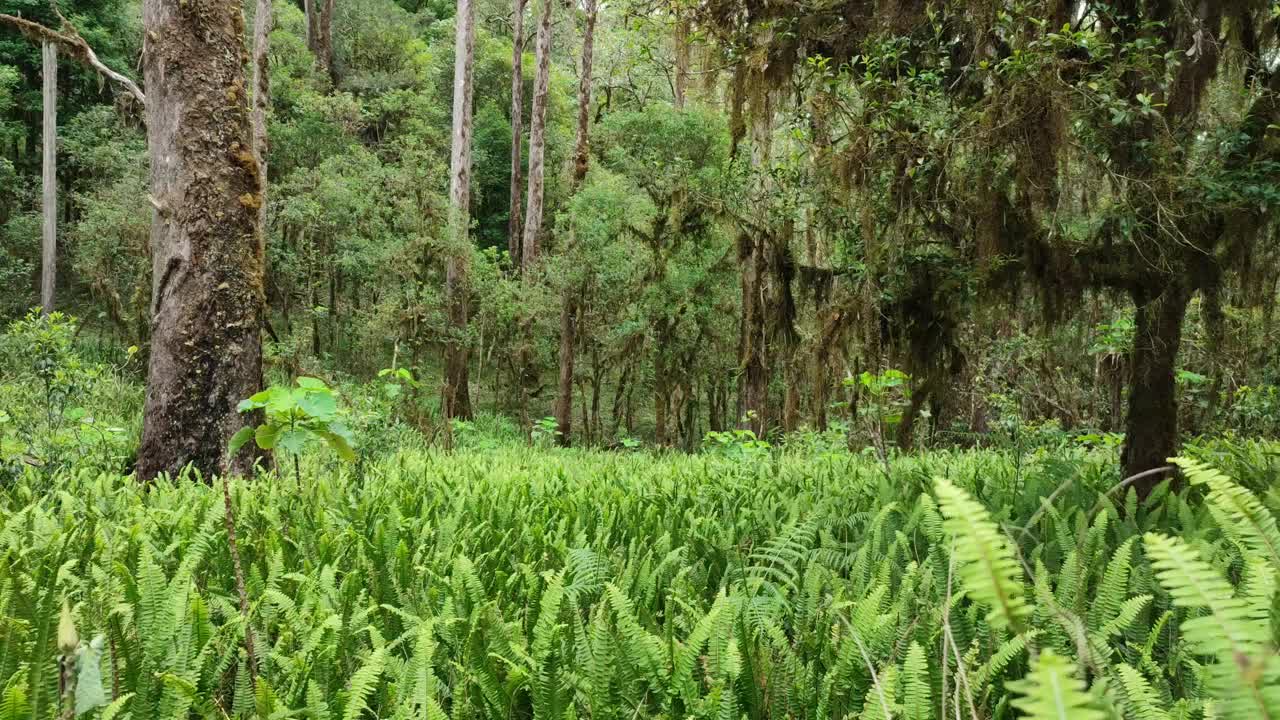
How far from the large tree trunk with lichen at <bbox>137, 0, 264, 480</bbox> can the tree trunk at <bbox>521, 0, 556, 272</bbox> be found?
13.7m

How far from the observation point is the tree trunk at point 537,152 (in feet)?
62.1

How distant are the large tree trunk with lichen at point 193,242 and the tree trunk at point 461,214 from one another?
42.0ft

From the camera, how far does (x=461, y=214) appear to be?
57.2 ft

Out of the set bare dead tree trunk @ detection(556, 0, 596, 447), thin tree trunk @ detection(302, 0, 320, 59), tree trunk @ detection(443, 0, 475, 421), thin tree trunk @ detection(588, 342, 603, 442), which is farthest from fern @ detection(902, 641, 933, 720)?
thin tree trunk @ detection(302, 0, 320, 59)

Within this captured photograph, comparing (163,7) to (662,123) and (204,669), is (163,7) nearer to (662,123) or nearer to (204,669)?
(204,669)

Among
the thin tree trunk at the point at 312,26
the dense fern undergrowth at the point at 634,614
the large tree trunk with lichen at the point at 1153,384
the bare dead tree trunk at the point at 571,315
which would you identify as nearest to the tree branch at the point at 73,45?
the dense fern undergrowth at the point at 634,614

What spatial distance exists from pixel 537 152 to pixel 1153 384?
56.3 ft

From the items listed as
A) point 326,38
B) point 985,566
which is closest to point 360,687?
point 985,566

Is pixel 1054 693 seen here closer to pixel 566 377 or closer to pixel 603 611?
pixel 603 611

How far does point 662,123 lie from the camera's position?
59.7 feet

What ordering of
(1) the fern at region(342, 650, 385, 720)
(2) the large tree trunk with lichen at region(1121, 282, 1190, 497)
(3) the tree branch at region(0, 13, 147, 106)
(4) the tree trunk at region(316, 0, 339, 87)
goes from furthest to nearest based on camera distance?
(4) the tree trunk at region(316, 0, 339, 87), (3) the tree branch at region(0, 13, 147, 106), (2) the large tree trunk with lichen at region(1121, 282, 1190, 497), (1) the fern at region(342, 650, 385, 720)

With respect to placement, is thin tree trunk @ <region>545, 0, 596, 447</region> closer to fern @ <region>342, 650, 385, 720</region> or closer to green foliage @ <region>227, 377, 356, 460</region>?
green foliage @ <region>227, 377, 356, 460</region>

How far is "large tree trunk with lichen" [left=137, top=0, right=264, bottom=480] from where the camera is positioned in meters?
4.62

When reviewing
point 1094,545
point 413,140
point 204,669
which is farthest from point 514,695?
point 413,140
